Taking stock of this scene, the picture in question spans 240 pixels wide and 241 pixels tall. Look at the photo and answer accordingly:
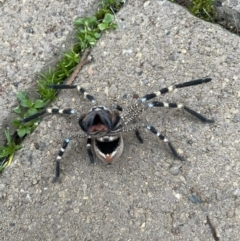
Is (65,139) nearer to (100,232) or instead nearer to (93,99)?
(93,99)

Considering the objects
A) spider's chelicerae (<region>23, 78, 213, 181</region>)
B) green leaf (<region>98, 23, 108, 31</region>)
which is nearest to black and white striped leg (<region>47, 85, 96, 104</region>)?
spider's chelicerae (<region>23, 78, 213, 181</region>)

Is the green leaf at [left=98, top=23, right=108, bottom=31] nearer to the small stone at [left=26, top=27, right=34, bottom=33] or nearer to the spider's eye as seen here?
the small stone at [left=26, top=27, right=34, bottom=33]

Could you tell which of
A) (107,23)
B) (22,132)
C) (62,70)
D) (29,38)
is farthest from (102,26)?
(22,132)

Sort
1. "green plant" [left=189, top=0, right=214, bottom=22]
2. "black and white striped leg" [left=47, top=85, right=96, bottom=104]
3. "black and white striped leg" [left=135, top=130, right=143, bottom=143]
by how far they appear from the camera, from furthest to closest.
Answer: "green plant" [left=189, top=0, right=214, bottom=22] → "black and white striped leg" [left=47, top=85, right=96, bottom=104] → "black and white striped leg" [left=135, top=130, right=143, bottom=143]

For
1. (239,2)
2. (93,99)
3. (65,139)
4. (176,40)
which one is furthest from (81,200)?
(239,2)

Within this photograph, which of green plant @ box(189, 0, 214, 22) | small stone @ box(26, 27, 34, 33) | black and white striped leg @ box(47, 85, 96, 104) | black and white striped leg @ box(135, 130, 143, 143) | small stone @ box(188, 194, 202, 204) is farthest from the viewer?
small stone @ box(26, 27, 34, 33)

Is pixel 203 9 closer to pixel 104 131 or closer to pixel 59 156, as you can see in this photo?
pixel 104 131

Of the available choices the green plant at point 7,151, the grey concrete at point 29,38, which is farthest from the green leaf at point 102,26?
the green plant at point 7,151
